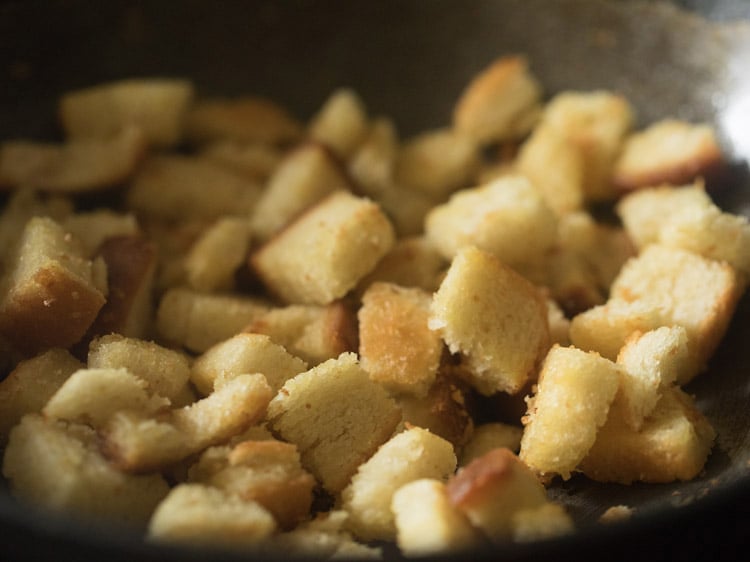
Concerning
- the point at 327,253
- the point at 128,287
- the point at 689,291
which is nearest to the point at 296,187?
the point at 327,253

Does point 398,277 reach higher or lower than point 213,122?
lower

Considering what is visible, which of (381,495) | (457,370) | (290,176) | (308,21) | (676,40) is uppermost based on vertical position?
(308,21)

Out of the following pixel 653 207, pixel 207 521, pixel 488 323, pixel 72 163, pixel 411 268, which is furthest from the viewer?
pixel 72 163

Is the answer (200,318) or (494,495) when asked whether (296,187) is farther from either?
(494,495)

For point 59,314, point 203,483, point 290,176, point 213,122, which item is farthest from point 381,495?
point 213,122

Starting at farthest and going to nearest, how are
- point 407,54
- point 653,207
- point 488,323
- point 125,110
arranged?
point 407,54, point 125,110, point 653,207, point 488,323

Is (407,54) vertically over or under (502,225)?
over

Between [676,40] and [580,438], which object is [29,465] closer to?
[580,438]
